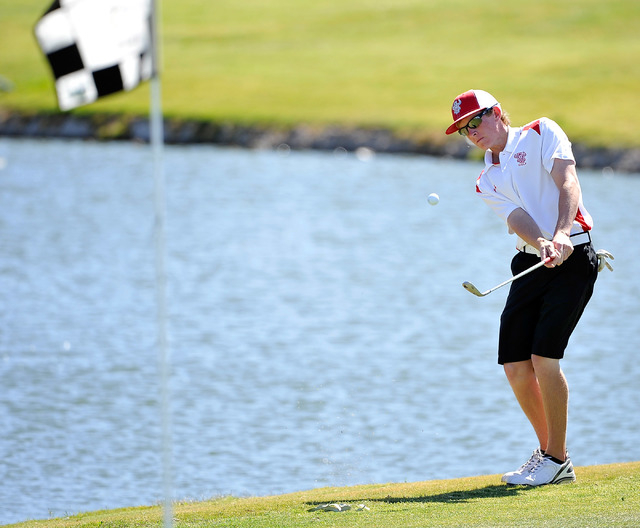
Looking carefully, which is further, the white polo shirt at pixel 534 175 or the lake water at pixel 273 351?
the lake water at pixel 273 351

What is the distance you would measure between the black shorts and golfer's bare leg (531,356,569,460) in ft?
0.26

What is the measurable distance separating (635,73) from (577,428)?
51533 mm

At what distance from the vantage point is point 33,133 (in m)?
63.1

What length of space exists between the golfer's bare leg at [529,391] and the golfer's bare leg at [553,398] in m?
0.14

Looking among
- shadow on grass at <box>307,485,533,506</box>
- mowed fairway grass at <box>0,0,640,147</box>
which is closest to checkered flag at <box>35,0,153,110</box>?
shadow on grass at <box>307,485,533,506</box>

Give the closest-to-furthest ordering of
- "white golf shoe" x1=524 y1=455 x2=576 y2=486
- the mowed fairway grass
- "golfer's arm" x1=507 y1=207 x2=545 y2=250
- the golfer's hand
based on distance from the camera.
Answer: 1. the golfer's hand
2. "golfer's arm" x1=507 y1=207 x2=545 y2=250
3. "white golf shoe" x1=524 y1=455 x2=576 y2=486
4. the mowed fairway grass

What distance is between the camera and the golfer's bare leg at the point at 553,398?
7.38 meters

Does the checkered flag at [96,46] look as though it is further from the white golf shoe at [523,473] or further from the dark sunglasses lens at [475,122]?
the white golf shoe at [523,473]

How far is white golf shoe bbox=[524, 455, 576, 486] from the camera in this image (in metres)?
7.49

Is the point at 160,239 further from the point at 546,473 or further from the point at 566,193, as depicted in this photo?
the point at 546,473

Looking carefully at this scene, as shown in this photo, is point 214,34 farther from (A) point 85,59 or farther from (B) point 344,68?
(A) point 85,59

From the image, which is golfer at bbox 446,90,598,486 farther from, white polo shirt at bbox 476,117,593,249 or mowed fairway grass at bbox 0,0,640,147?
mowed fairway grass at bbox 0,0,640,147

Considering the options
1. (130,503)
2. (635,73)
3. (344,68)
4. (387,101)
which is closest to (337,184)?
(387,101)

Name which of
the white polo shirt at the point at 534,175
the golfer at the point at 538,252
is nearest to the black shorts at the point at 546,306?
the golfer at the point at 538,252
